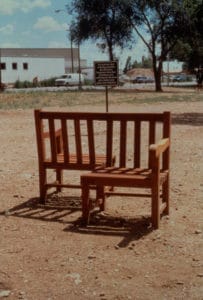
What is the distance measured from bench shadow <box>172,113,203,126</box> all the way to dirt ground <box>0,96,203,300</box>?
8.33 m

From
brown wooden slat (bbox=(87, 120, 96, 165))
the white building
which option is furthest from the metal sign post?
the white building

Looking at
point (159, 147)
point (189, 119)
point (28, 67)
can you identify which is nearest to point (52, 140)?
point (159, 147)

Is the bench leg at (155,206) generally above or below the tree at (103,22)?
below

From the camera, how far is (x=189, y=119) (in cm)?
1700

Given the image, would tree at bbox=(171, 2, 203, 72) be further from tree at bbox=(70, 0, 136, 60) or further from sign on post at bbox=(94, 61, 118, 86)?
sign on post at bbox=(94, 61, 118, 86)

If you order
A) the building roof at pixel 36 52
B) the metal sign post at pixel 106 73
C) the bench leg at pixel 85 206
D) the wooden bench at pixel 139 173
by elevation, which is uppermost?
the building roof at pixel 36 52

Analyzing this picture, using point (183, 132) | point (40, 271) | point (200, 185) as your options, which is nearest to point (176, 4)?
point (183, 132)

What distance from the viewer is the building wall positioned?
322 ft

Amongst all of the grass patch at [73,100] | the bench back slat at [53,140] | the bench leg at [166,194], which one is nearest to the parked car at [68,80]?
the grass patch at [73,100]

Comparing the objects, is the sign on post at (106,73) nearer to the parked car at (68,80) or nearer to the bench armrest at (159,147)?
the bench armrest at (159,147)

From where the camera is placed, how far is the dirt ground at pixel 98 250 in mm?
4070

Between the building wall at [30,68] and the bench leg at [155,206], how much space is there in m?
93.5

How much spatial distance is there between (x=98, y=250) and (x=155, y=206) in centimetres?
76

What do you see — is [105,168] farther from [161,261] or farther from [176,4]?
[176,4]
